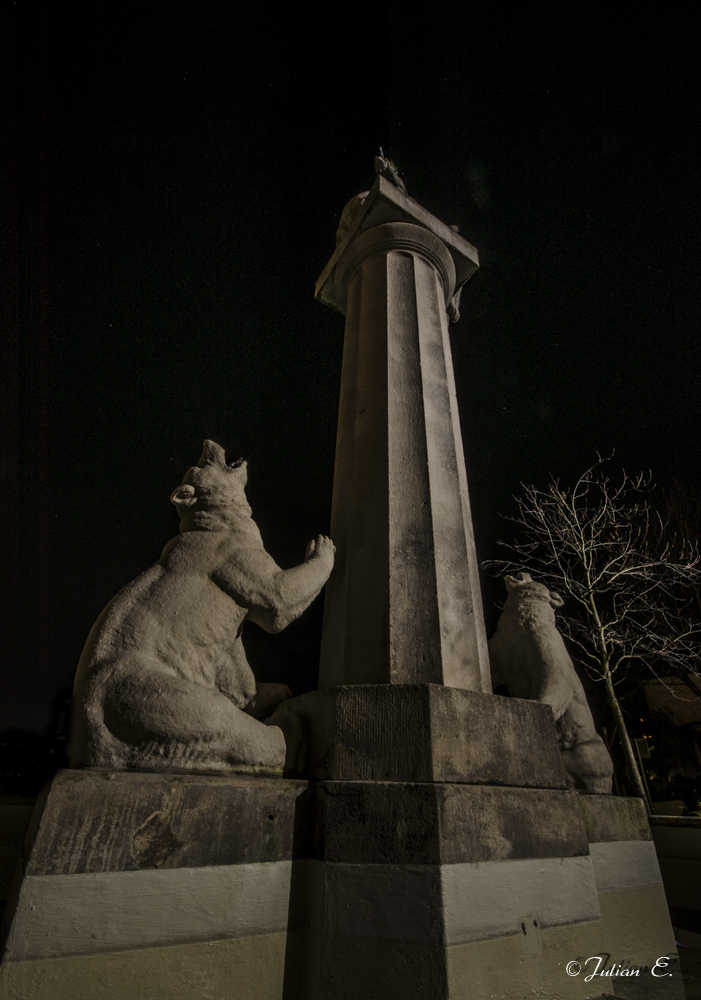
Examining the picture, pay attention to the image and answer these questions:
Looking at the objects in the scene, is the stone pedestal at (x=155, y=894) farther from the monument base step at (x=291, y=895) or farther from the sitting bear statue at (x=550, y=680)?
the sitting bear statue at (x=550, y=680)

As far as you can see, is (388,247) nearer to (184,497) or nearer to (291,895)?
(184,497)

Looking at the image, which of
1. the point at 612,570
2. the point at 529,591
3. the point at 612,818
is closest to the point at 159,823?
the point at 612,818

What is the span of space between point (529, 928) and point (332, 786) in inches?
44.6

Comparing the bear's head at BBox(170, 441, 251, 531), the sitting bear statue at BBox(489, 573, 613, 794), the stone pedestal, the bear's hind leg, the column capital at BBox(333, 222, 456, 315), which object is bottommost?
the stone pedestal

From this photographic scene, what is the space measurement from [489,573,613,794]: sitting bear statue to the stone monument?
1.15ft

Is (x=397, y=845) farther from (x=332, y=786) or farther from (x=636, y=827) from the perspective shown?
(x=636, y=827)

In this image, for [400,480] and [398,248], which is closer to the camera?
[400,480]

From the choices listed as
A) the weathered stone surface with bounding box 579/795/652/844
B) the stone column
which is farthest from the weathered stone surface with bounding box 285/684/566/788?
the weathered stone surface with bounding box 579/795/652/844

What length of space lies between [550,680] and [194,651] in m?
2.58

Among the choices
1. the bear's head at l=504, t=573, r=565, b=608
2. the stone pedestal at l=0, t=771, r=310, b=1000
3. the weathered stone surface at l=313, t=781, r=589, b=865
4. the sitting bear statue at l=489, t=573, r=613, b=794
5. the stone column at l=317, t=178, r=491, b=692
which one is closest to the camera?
the stone pedestal at l=0, t=771, r=310, b=1000

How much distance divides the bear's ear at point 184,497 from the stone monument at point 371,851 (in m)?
1.06

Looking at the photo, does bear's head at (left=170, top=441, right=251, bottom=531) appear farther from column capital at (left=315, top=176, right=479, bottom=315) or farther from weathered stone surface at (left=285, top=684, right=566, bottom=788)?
column capital at (left=315, top=176, right=479, bottom=315)

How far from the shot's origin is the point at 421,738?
9.03 ft

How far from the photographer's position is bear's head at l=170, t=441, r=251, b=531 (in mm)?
3447
